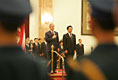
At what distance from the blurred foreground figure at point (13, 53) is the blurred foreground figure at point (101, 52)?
7.4 inches

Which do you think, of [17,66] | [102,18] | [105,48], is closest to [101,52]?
[105,48]

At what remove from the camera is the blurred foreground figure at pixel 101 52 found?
1.18 m

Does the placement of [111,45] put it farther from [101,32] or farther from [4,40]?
[4,40]

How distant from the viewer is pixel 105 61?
1.20m

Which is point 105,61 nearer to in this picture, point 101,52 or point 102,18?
point 101,52

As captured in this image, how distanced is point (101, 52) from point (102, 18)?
0.18 meters

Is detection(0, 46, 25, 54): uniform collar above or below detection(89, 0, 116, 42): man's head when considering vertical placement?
below

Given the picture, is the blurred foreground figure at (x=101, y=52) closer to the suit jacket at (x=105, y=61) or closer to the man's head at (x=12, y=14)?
the suit jacket at (x=105, y=61)

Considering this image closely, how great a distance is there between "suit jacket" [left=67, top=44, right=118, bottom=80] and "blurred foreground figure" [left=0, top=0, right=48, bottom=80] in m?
0.19

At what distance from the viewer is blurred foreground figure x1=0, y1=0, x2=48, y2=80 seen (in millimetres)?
1116

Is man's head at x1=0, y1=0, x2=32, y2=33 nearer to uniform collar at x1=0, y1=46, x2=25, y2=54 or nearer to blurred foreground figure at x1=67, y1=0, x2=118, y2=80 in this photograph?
uniform collar at x1=0, y1=46, x2=25, y2=54

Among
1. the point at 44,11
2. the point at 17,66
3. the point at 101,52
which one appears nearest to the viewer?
the point at 17,66

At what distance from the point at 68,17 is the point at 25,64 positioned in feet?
37.7

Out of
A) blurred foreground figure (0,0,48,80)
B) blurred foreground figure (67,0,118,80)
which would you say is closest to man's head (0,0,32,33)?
blurred foreground figure (0,0,48,80)
